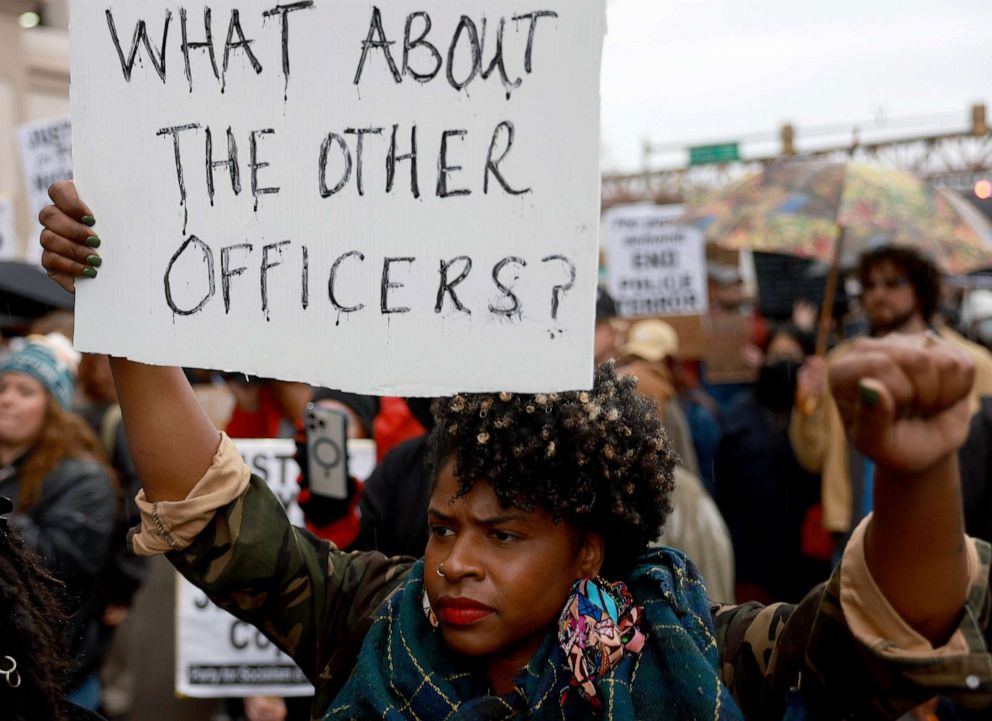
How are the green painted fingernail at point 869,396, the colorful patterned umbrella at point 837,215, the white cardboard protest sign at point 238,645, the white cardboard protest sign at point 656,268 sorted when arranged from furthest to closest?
the white cardboard protest sign at point 656,268 → the colorful patterned umbrella at point 837,215 → the white cardboard protest sign at point 238,645 → the green painted fingernail at point 869,396

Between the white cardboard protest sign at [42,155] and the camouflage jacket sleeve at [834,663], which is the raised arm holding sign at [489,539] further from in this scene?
the white cardboard protest sign at [42,155]

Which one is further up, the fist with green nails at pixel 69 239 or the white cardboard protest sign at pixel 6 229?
the white cardboard protest sign at pixel 6 229

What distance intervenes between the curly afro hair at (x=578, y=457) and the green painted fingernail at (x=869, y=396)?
590 mm

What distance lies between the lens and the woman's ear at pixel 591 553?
1.89m

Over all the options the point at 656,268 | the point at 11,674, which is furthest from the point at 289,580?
the point at 656,268

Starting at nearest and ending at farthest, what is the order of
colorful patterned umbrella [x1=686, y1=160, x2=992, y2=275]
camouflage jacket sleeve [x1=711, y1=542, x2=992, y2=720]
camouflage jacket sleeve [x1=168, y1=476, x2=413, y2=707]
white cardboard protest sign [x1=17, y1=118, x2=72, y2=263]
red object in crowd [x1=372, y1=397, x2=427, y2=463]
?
camouflage jacket sleeve [x1=711, y1=542, x2=992, y2=720] < camouflage jacket sleeve [x1=168, y1=476, x2=413, y2=707] < red object in crowd [x1=372, y1=397, x2=427, y2=463] < colorful patterned umbrella [x1=686, y1=160, x2=992, y2=275] < white cardboard protest sign [x1=17, y1=118, x2=72, y2=263]

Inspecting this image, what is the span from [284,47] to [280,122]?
4.3 inches

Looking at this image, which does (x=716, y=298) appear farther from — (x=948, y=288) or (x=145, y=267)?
(x=145, y=267)

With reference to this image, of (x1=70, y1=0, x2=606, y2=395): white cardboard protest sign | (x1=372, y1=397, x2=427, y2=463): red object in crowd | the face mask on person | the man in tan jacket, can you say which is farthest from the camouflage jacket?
the face mask on person

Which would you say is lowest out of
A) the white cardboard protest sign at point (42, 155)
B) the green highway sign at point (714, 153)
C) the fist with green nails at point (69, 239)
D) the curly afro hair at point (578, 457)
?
the curly afro hair at point (578, 457)

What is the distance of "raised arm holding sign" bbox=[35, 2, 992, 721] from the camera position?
161 centimetres

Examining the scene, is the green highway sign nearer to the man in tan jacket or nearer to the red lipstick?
the man in tan jacket

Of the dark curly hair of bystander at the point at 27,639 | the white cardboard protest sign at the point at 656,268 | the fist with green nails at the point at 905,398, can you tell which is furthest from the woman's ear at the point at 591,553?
the white cardboard protest sign at the point at 656,268

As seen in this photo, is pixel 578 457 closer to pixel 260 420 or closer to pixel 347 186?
pixel 347 186
